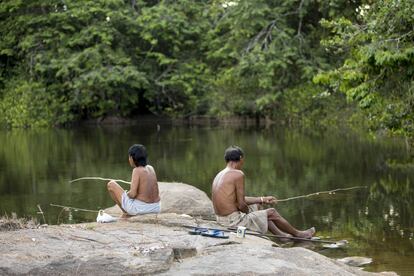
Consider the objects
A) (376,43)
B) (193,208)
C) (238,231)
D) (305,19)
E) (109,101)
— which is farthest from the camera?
(109,101)

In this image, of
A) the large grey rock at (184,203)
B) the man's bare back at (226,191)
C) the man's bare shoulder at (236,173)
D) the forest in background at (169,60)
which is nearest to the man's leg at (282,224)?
the man's bare back at (226,191)

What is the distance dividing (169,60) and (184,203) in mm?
22979

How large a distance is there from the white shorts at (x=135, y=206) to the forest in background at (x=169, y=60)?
19297 mm

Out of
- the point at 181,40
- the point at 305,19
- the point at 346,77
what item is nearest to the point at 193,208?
the point at 346,77

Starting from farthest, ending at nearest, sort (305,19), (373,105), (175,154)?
1. (305,19)
2. (175,154)
3. (373,105)

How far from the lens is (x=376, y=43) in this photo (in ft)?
37.1

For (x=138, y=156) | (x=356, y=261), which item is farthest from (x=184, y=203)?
(x=356, y=261)

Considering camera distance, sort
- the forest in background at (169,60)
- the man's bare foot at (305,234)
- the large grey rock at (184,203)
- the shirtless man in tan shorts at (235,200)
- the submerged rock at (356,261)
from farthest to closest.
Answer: the forest in background at (169,60)
the large grey rock at (184,203)
the man's bare foot at (305,234)
the shirtless man in tan shorts at (235,200)
the submerged rock at (356,261)

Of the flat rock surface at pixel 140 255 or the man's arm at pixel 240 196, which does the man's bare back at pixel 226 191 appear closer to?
the man's arm at pixel 240 196

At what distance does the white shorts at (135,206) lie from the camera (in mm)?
8867

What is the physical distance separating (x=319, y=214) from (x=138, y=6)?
24967mm

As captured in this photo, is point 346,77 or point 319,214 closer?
point 319,214

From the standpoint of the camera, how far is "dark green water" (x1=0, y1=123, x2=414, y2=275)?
10.5 meters

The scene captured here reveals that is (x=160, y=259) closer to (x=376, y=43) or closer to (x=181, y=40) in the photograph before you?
(x=376, y=43)
